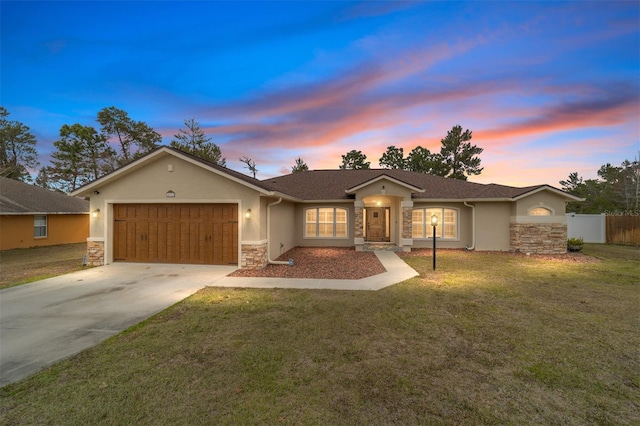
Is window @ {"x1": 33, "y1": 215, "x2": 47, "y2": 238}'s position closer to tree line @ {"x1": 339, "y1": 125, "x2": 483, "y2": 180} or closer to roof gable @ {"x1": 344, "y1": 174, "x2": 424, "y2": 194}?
roof gable @ {"x1": 344, "y1": 174, "x2": 424, "y2": 194}

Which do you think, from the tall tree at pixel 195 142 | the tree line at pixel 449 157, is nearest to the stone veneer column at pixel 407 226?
the tree line at pixel 449 157

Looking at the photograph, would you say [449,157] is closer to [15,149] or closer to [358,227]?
[358,227]

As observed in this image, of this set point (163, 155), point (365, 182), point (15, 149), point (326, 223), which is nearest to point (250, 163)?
point (326, 223)

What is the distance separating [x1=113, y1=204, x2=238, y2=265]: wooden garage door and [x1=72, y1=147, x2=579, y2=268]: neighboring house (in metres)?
0.04

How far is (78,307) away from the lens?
5500 mm

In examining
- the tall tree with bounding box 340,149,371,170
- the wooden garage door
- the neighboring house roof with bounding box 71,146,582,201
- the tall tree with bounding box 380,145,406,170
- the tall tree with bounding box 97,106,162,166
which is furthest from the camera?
the tall tree with bounding box 380,145,406,170

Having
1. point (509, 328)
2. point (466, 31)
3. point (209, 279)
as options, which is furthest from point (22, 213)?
point (466, 31)

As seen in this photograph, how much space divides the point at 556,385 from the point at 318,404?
2688 millimetres

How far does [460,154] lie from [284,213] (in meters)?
28.3

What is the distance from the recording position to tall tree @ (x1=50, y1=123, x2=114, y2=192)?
27.5 meters

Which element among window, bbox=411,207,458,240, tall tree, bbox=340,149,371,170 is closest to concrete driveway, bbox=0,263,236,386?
window, bbox=411,207,458,240

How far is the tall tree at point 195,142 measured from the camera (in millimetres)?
29859

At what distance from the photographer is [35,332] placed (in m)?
4.32

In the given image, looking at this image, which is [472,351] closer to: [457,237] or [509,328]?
[509,328]
